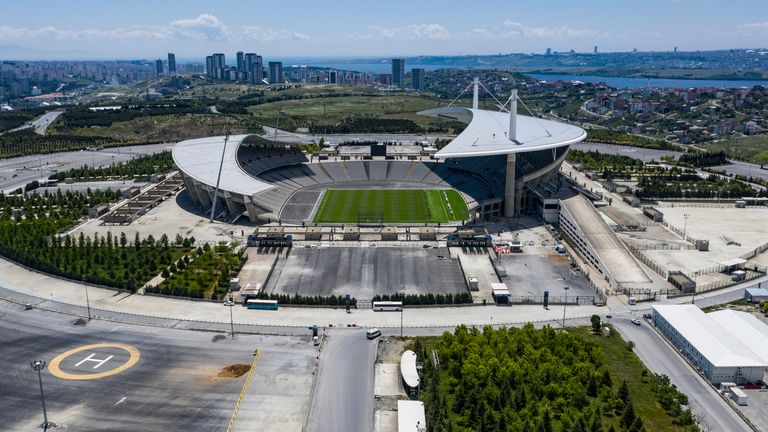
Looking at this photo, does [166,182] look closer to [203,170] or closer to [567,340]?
[203,170]

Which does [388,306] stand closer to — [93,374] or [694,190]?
[93,374]

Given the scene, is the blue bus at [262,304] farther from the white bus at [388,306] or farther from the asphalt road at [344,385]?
the white bus at [388,306]

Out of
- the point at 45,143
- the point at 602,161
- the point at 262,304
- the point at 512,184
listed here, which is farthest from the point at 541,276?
the point at 45,143

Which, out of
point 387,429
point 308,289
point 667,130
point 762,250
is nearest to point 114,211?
point 308,289

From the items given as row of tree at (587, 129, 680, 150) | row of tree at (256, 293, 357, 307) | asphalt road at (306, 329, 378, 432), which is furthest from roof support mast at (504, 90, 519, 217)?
row of tree at (587, 129, 680, 150)

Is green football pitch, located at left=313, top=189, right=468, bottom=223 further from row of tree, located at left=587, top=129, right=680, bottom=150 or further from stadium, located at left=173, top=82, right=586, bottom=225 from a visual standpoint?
row of tree, located at left=587, top=129, right=680, bottom=150
